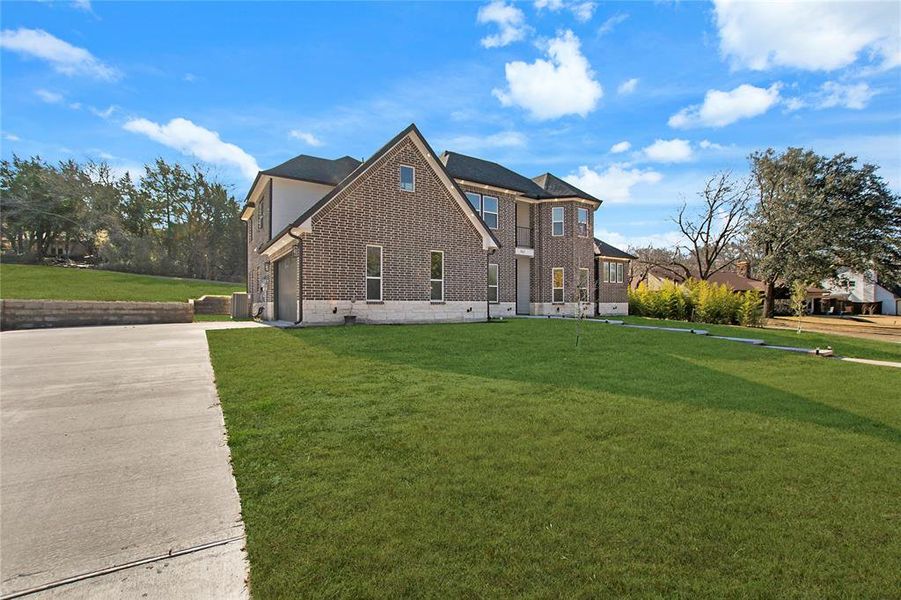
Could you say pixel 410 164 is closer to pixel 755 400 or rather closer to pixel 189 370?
pixel 189 370

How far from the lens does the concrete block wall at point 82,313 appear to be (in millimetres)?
15234

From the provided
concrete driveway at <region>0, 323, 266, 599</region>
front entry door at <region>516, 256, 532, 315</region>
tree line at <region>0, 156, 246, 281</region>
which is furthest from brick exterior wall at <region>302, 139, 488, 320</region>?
tree line at <region>0, 156, 246, 281</region>

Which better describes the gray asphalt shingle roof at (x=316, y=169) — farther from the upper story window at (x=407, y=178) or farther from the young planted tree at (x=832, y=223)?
the young planted tree at (x=832, y=223)

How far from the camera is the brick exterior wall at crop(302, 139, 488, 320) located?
1408cm

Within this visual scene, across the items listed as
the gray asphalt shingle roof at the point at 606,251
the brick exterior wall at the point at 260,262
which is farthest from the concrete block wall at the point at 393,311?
the gray asphalt shingle roof at the point at 606,251

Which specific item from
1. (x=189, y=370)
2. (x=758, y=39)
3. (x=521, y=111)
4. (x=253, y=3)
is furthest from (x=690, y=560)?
(x=521, y=111)

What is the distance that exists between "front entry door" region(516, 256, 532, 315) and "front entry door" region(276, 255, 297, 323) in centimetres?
1316

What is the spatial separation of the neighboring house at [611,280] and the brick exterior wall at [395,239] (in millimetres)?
12980

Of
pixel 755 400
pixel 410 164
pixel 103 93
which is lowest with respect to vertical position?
pixel 755 400

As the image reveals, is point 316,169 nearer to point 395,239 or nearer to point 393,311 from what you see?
point 395,239

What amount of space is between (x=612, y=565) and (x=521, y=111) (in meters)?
18.5

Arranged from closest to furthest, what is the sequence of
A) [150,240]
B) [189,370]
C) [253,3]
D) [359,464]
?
1. [359,464]
2. [189,370]
3. [253,3]
4. [150,240]

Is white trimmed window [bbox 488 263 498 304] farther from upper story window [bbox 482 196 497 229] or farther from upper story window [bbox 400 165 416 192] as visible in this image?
upper story window [bbox 400 165 416 192]

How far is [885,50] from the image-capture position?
41.8 ft
